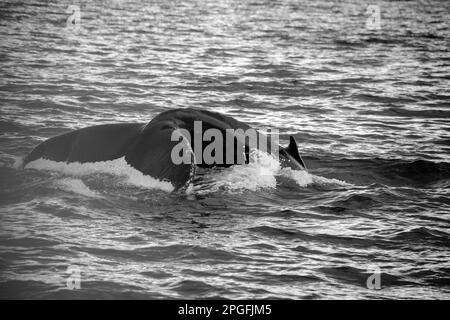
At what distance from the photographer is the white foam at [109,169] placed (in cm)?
789

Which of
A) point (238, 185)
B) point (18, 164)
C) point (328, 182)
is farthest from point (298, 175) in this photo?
point (18, 164)

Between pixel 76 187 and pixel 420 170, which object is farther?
pixel 420 170

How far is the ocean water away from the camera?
7180 mm

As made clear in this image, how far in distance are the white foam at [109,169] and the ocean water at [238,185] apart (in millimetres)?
27

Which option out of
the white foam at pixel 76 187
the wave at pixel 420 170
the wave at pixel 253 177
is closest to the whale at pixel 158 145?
the wave at pixel 253 177

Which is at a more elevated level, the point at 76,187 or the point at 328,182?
the point at 76,187

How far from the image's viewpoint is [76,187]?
923cm

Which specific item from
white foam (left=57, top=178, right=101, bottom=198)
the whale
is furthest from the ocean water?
the whale

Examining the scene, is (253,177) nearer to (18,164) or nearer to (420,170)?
(18,164)

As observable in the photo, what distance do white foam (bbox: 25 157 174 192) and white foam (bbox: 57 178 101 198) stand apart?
103mm

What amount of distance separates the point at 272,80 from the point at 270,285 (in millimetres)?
15284

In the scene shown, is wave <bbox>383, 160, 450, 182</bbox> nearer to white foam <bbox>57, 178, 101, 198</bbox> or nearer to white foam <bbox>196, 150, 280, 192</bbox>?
white foam <bbox>196, 150, 280, 192</bbox>

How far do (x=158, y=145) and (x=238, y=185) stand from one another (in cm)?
191
